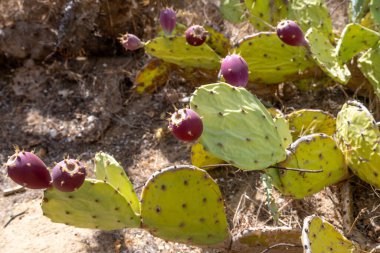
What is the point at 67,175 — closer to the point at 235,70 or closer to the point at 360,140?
the point at 235,70

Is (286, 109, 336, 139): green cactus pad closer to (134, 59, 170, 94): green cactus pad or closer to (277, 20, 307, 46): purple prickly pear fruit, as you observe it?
(277, 20, 307, 46): purple prickly pear fruit

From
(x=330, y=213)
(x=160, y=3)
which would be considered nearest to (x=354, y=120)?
(x=330, y=213)

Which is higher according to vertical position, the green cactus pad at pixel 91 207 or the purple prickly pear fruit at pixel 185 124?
the purple prickly pear fruit at pixel 185 124

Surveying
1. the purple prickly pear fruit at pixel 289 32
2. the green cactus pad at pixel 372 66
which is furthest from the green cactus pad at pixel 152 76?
the green cactus pad at pixel 372 66

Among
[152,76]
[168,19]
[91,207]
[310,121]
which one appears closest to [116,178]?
[91,207]

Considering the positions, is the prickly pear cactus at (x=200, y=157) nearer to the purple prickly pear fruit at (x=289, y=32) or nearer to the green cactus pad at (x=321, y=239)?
the purple prickly pear fruit at (x=289, y=32)

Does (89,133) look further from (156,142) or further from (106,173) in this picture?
(106,173)

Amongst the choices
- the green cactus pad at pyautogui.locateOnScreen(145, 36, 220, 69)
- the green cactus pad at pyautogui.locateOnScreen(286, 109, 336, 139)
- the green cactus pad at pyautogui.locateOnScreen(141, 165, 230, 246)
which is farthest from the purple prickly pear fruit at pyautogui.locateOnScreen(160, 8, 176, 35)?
the green cactus pad at pyautogui.locateOnScreen(141, 165, 230, 246)
